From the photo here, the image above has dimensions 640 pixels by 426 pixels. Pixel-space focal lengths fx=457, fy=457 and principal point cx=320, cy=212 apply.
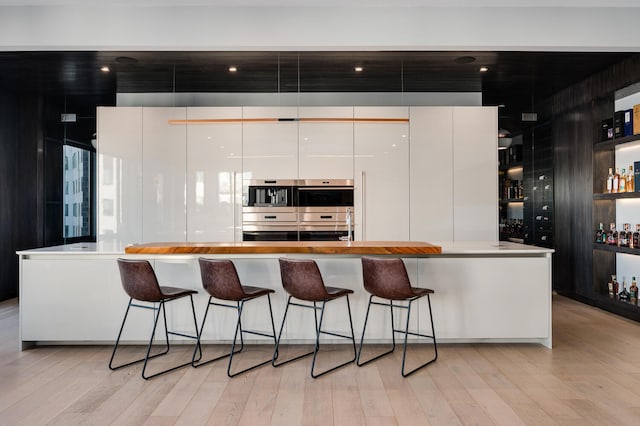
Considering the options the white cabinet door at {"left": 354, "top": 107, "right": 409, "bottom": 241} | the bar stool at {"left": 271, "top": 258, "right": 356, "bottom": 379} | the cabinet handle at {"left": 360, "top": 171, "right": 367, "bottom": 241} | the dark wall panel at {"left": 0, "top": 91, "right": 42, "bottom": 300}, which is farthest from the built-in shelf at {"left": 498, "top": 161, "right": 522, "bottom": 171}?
the dark wall panel at {"left": 0, "top": 91, "right": 42, "bottom": 300}

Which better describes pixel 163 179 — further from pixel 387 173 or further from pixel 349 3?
pixel 349 3

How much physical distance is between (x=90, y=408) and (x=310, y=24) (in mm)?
3446

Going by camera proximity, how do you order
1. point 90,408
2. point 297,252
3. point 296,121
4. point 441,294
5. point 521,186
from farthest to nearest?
point 521,186, point 296,121, point 441,294, point 297,252, point 90,408

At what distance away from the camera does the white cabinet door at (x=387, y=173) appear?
556 cm

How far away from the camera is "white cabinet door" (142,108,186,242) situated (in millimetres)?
5551

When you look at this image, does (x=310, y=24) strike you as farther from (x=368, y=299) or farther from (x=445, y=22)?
(x=368, y=299)

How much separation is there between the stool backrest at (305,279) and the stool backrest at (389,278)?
395 mm

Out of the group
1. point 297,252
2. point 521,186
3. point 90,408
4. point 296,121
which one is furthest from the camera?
point 521,186

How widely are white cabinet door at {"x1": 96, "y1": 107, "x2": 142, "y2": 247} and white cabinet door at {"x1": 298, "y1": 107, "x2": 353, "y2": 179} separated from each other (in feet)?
6.57

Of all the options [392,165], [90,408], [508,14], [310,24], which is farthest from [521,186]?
[90,408]

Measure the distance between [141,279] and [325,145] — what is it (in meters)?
2.91

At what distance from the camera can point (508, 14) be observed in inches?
163

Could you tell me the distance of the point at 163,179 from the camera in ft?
18.3

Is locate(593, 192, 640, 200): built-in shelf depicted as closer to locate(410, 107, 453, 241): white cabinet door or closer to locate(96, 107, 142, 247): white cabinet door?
locate(410, 107, 453, 241): white cabinet door
